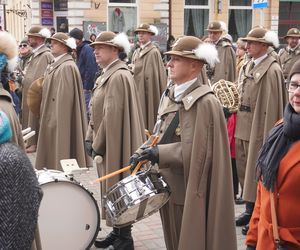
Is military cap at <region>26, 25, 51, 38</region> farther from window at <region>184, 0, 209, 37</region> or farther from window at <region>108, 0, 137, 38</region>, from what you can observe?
window at <region>184, 0, 209, 37</region>

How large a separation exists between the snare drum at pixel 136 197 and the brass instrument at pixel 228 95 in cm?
209

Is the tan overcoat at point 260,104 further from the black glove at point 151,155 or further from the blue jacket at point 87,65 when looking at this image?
the blue jacket at point 87,65

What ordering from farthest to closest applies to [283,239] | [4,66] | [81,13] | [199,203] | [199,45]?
[81,13], [199,45], [199,203], [4,66], [283,239]

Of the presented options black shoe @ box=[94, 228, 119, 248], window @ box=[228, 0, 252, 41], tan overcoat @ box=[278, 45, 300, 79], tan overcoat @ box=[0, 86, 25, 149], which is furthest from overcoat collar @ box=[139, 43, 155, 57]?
window @ box=[228, 0, 252, 41]

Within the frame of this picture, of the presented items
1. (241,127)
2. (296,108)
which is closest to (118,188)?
(296,108)

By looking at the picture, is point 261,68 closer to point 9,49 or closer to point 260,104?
point 260,104

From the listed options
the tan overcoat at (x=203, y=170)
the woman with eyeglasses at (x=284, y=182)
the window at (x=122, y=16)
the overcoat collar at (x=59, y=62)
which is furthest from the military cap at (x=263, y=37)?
the window at (x=122, y=16)

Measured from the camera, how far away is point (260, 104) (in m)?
5.78

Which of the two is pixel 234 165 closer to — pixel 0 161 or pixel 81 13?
pixel 0 161

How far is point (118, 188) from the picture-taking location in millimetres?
3803

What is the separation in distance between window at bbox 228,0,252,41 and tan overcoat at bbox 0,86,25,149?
22861mm

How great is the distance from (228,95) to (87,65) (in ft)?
19.5

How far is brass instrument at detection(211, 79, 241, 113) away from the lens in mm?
5781

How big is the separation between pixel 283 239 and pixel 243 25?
23.6 metres
